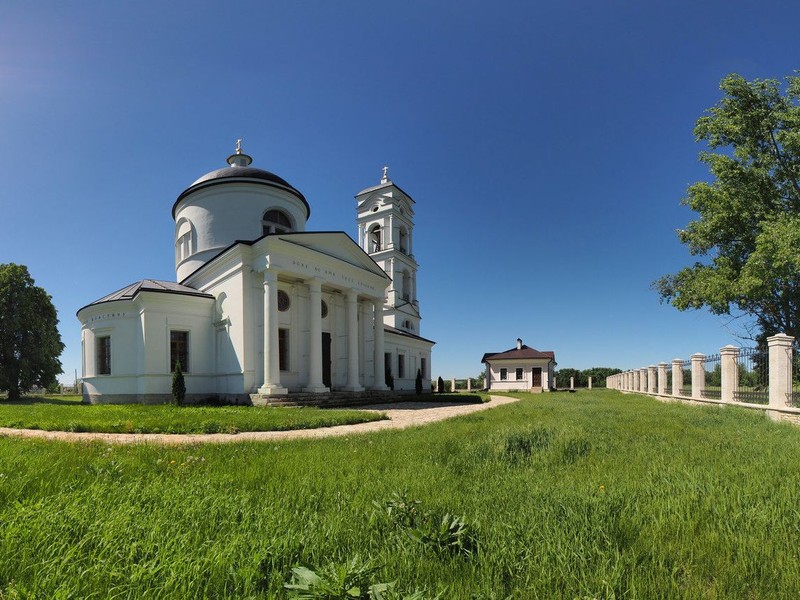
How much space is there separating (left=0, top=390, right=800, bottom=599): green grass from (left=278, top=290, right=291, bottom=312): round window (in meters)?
14.8

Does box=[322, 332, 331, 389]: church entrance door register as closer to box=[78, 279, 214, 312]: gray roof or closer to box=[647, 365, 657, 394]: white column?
box=[78, 279, 214, 312]: gray roof

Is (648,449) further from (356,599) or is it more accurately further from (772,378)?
(772,378)

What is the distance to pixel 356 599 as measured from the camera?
5.90 feet

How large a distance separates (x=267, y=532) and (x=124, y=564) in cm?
76

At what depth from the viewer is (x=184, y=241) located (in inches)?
951

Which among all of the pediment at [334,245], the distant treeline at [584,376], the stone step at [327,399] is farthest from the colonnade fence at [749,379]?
the distant treeline at [584,376]

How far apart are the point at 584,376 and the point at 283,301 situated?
61192mm

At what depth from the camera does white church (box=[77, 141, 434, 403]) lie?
17.8 meters

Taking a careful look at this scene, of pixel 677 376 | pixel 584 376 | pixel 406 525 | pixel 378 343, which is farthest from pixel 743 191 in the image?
pixel 584 376

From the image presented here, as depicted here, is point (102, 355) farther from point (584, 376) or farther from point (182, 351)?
point (584, 376)

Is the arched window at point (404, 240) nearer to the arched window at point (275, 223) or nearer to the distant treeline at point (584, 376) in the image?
the arched window at point (275, 223)

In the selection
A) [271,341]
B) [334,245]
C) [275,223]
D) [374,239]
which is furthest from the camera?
[374,239]

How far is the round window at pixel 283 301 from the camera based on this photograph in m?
19.7

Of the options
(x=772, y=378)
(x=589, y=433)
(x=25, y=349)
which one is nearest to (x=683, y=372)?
(x=772, y=378)
